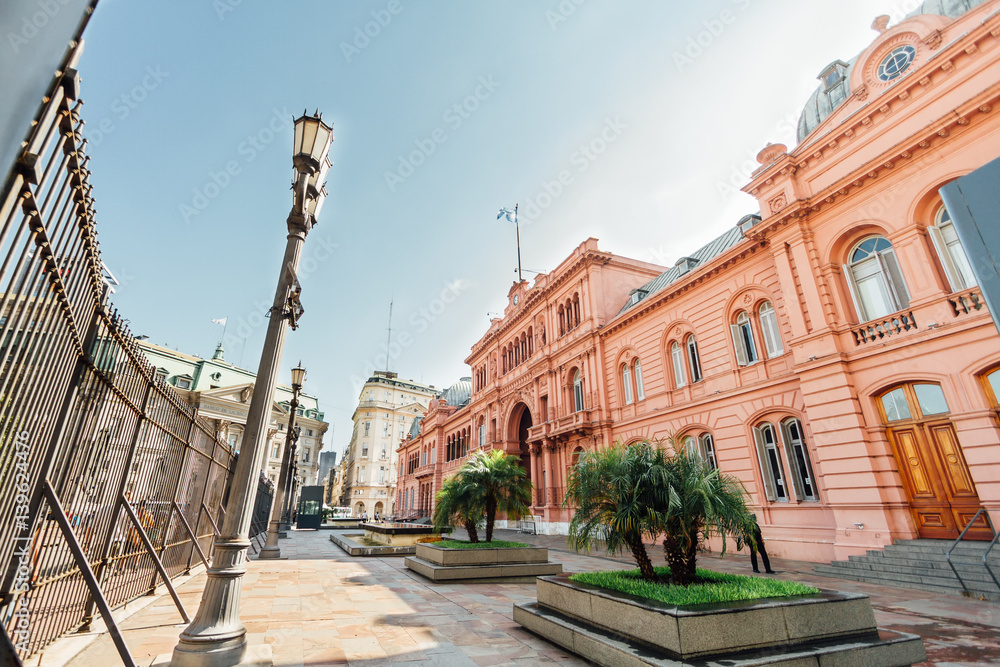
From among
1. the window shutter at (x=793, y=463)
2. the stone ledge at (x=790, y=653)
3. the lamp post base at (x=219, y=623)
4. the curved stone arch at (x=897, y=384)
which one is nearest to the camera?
the lamp post base at (x=219, y=623)

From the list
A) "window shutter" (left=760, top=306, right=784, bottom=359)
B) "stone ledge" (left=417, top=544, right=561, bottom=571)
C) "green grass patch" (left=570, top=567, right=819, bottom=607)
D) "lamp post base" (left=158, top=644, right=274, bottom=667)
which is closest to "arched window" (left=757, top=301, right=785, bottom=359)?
"window shutter" (left=760, top=306, right=784, bottom=359)

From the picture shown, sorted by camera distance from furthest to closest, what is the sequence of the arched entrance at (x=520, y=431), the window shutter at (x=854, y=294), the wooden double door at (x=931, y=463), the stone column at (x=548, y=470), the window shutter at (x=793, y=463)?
the arched entrance at (x=520, y=431), the stone column at (x=548, y=470), the window shutter at (x=793, y=463), the window shutter at (x=854, y=294), the wooden double door at (x=931, y=463)

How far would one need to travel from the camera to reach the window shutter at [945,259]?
11.2 metres

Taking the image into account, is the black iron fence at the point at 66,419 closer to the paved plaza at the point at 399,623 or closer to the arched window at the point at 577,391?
the paved plaza at the point at 399,623

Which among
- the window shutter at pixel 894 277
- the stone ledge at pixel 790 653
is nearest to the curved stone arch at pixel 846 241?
the window shutter at pixel 894 277

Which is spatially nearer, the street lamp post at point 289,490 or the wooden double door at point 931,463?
the wooden double door at point 931,463

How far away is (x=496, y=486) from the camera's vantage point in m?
12.9

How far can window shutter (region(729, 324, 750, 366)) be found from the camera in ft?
55.7

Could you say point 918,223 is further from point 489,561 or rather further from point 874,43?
point 489,561

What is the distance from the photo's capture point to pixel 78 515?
5156 mm

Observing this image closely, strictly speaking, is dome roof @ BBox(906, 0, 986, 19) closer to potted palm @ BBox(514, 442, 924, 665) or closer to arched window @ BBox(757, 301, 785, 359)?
arched window @ BBox(757, 301, 785, 359)

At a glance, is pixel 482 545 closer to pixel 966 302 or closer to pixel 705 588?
pixel 705 588

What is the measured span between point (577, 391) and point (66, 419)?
2386 cm

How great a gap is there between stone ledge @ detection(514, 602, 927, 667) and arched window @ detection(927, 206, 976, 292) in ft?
32.9
